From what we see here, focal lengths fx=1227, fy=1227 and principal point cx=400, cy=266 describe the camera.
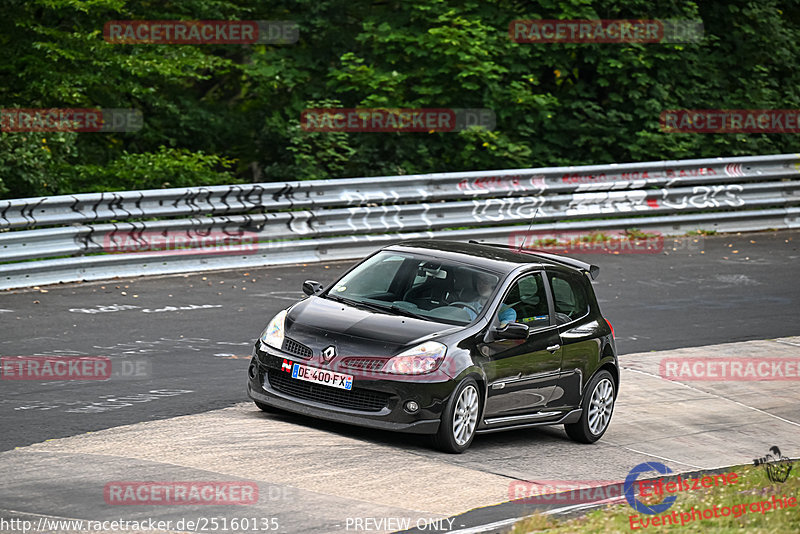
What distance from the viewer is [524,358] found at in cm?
1019

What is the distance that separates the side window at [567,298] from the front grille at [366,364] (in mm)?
2047

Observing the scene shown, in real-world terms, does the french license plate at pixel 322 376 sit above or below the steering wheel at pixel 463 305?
below

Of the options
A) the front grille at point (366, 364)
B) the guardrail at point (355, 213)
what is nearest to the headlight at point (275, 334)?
the front grille at point (366, 364)

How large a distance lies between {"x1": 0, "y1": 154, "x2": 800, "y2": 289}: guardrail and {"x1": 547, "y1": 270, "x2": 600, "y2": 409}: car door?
2.70 m

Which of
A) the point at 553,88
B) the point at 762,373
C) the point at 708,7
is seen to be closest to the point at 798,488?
the point at 762,373

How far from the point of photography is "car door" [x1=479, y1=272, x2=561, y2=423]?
9.89 metres

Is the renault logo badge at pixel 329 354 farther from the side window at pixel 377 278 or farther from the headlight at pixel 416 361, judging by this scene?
the side window at pixel 377 278

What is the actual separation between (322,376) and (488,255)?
2.14m

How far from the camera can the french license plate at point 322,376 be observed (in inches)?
369

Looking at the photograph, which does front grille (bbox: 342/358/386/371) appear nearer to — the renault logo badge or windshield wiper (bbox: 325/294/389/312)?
the renault logo badge

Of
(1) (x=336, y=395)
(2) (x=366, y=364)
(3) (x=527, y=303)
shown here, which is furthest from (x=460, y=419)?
(3) (x=527, y=303)

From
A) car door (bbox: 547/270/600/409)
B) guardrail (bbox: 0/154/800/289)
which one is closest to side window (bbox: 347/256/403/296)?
car door (bbox: 547/270/600/409)

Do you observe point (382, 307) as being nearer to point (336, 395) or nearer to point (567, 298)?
point (336, 395)

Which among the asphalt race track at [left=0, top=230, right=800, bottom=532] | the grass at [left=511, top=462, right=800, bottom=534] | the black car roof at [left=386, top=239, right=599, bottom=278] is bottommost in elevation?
the grass at [left=511, top=462, right=800, bottom=534]
